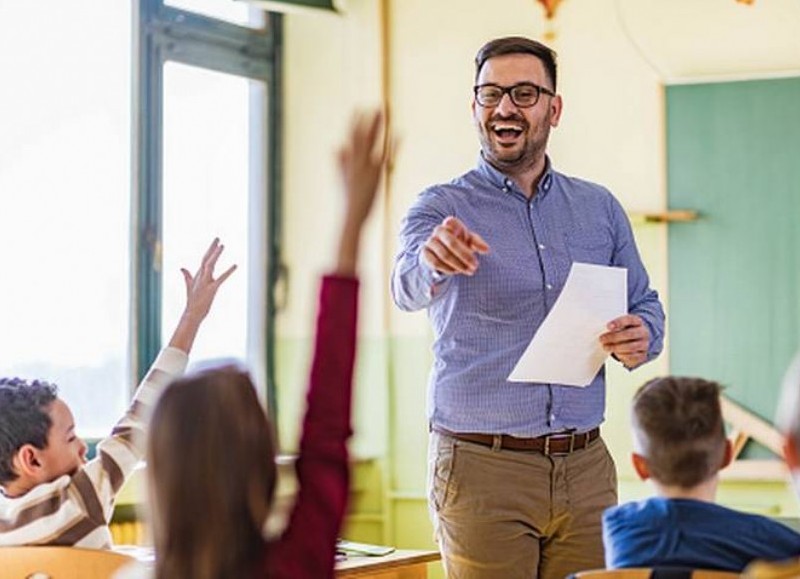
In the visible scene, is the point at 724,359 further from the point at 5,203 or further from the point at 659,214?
the point at 5,203

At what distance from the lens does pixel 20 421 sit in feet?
9.80

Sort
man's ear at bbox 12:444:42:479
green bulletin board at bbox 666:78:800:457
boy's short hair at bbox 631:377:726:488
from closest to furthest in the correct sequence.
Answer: boy's short hair at bbox 631:377:726:488 → man's ear at bbox 12:444:42:479 → green bulletin board at bbox 666:78:800:457

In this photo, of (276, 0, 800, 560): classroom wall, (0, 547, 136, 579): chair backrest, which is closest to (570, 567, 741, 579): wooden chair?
(0, 547, 136, 579): chair backrest

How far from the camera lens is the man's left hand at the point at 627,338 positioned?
311 cm

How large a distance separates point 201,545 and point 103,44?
393cm

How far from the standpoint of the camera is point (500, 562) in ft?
10.0

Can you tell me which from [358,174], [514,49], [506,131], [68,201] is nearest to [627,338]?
[506,131]

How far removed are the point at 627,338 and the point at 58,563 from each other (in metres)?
1.25

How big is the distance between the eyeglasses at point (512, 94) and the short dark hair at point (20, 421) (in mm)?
1139

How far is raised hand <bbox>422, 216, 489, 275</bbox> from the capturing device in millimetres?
2729

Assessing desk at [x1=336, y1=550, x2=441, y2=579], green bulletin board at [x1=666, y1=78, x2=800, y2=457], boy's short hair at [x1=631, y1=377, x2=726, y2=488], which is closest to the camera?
boy's short hair at [x1=631, y1=377, x2=726, y2=488]

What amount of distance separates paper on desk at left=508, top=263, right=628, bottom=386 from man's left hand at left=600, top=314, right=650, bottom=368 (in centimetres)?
3

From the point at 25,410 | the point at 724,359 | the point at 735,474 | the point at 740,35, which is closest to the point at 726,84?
the point at 740,35

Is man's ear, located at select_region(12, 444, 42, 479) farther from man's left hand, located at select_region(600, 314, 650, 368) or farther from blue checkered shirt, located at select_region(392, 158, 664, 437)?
man's left hand, located at select_region(600, 314, 650, 368)
